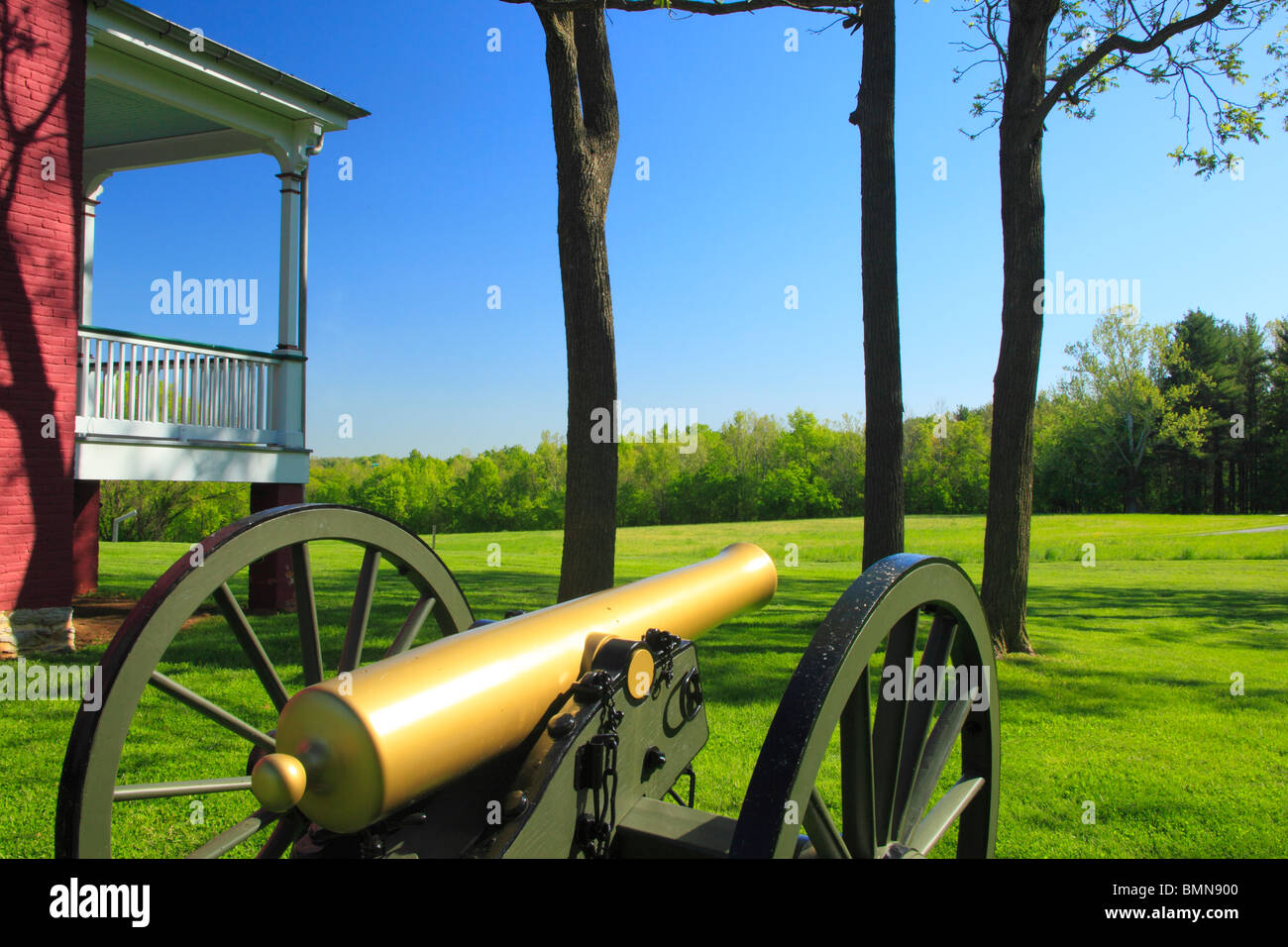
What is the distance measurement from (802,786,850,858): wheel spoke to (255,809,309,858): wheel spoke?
58.7 inches

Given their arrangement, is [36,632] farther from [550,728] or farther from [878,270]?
[878,270]

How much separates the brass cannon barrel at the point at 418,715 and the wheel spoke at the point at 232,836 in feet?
2.28

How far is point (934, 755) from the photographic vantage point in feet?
8.60

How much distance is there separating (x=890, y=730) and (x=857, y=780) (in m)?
0.33

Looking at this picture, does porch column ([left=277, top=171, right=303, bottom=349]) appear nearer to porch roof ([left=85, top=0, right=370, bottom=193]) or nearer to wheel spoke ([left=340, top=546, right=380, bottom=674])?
porch roof ([left=85, top=0, right=370, bottom=193])

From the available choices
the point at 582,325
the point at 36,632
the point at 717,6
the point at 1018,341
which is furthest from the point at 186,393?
the point at 1018,341

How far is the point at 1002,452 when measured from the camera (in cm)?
770

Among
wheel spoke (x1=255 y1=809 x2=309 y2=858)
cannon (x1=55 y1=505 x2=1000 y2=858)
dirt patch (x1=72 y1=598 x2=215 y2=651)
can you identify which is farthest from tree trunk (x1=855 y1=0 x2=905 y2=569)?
dirt patch (x1=72 y1=598 x2=215 y2=651)

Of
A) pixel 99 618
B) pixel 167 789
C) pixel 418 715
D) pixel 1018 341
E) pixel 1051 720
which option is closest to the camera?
pixel 418 715

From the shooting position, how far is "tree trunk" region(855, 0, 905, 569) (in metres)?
7.96

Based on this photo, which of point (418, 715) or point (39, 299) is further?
point (39, 299)

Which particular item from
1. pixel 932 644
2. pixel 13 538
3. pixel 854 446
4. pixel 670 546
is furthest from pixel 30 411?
pixel 854 446

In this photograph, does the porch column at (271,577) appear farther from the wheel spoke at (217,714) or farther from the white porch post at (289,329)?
the wheel spoke at (217,714)

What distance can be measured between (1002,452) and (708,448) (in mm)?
37916
